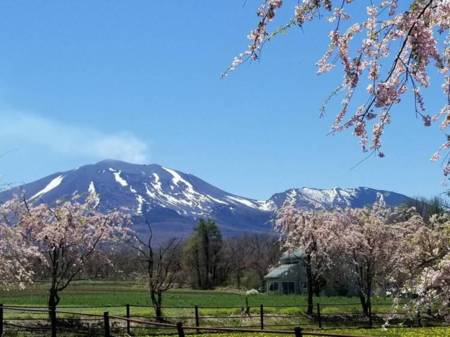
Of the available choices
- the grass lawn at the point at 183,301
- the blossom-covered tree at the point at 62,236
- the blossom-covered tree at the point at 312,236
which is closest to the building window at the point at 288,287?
the grass lawn at the point at 183,301

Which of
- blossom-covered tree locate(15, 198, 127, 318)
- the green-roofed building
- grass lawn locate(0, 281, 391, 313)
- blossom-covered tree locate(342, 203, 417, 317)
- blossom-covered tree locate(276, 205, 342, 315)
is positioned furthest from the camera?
the green-roofed building

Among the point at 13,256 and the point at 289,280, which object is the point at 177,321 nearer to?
the point at 13,256

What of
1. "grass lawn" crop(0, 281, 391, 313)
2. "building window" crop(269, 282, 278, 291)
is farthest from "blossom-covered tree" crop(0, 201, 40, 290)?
"building window" crop(269, 282, 278, 291)

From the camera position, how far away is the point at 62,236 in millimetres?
30094

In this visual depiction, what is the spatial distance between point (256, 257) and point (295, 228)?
7017 cm

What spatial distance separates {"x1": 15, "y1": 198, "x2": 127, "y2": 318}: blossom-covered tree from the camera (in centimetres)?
2989

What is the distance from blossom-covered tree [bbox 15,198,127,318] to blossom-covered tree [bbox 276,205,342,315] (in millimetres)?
14829

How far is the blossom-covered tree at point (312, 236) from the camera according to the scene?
41.5 metres

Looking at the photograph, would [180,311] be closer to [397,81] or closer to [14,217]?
[14,217]

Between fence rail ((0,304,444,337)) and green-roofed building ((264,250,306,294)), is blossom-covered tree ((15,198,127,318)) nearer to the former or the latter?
fence rail ((0,304,444,337))

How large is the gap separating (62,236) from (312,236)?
18925 millimetres

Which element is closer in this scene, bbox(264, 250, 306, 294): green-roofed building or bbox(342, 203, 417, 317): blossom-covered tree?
bbox(342, 203, 417, 317): blossom-covered tree

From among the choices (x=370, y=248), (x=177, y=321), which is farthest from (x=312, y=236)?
(x=177, y=321)

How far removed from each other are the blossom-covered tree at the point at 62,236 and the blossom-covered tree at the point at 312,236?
1483cm
